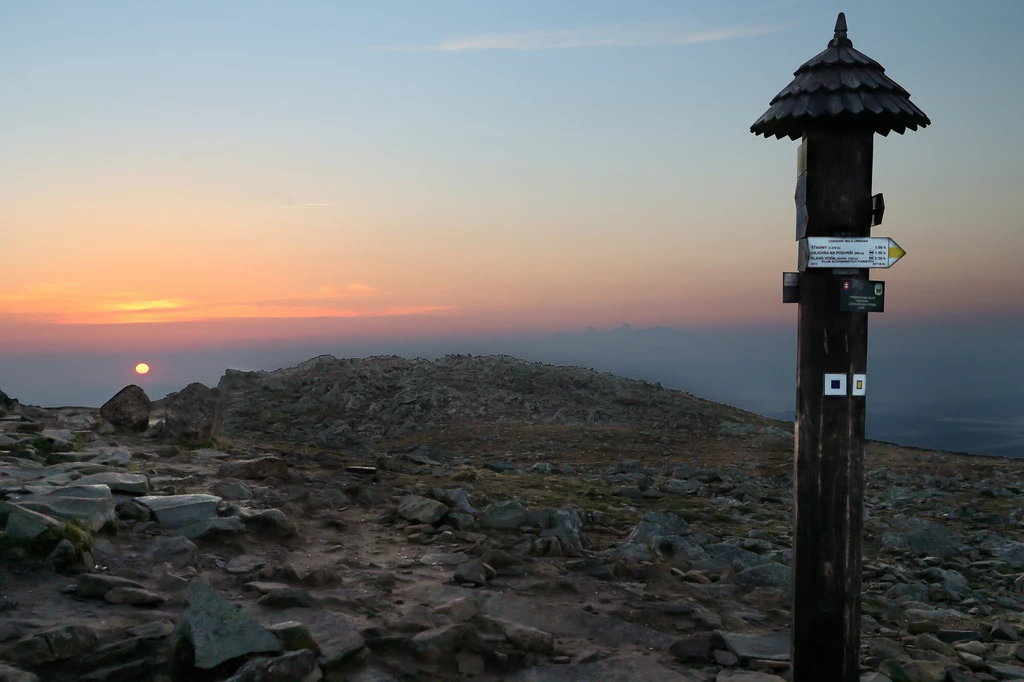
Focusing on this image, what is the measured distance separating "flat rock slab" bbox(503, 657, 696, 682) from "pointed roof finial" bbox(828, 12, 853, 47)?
174 inches

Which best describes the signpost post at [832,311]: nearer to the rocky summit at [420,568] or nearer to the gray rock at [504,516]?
the rocky summit at [420,568]

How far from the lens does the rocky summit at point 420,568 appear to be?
5059mm

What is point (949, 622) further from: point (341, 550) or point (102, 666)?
point (102, 666)

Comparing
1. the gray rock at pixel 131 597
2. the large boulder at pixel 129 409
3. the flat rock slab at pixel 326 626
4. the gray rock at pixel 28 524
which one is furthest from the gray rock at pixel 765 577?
the large boulder at pixel 129 409

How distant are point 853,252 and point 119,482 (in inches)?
294

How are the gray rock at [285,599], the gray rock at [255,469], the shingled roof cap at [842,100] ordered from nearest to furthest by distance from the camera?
the shingled roof cap at [842,100] → the gray rock at [285,599] → the gray rock at [255,469]

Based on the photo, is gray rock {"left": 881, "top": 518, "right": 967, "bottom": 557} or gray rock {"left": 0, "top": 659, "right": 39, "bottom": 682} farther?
gray rock {"left": 881, "top": 518, "right": 967, "bottom": 557}

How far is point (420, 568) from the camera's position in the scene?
7.21 m

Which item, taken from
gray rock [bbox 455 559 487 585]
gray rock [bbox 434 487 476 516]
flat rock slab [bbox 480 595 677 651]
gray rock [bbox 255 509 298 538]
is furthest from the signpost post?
gray rock [bbox 255 509 298 538]

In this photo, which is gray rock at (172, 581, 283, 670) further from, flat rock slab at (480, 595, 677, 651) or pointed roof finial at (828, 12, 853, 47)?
pointed roof finial at (828, 12, 853, 47)

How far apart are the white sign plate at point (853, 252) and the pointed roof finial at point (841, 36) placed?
143cm

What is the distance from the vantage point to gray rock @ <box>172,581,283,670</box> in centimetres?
468

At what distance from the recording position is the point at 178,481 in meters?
9.34

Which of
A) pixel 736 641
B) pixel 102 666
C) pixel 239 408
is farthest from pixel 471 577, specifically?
pixel 239 408
